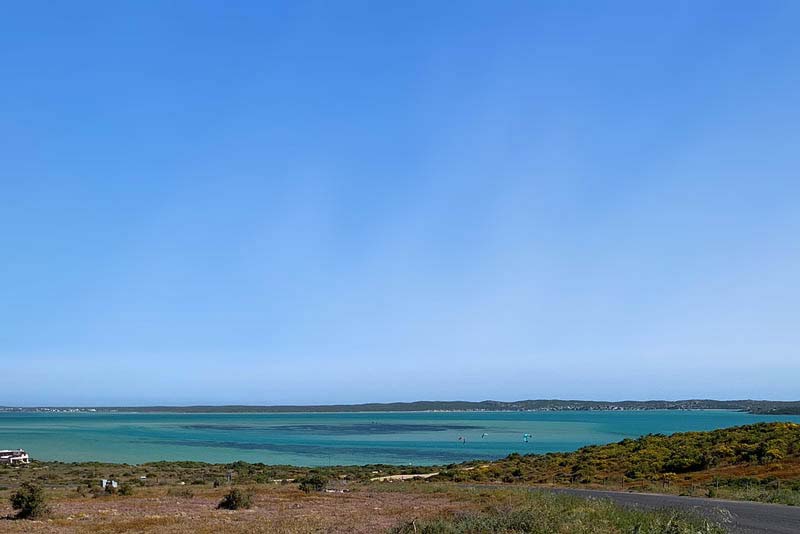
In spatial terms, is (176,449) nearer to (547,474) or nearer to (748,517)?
(547,474)

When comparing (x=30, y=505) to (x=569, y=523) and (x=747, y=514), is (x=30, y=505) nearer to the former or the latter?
(x=569, y=523)

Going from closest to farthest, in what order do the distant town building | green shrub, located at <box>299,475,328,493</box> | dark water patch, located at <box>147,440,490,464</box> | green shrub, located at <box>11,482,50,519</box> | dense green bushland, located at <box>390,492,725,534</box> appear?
dense green bushland, located at <box>390,492,725,534</box> < green shrub, located at <box>11,482,50,519</box> < green shrub, located at <box>299,475,328,493</box> < the distant town building < dark water patch, located at <box>147,440,490,464</box>

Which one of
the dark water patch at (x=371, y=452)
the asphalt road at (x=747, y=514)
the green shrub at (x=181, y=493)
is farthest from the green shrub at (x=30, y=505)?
the dark water patch at (x=371, y=452)

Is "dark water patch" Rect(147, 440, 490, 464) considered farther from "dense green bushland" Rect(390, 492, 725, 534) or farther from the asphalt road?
"dense green bushland" Rect(390, 492, 725, 534)

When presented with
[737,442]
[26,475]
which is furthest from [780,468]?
[26,475]

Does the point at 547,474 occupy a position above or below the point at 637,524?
below

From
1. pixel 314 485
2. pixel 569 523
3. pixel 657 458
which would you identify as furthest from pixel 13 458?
pixel 569 523

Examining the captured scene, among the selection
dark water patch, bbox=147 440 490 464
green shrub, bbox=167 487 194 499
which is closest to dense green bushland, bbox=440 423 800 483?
green shrub, bbox=167 487 194 499

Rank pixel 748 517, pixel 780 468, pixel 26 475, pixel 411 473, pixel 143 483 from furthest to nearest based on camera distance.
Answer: pixel 411 473 < pixel 26 475 < pixel 143 483 < pixel 780 468 < pixel 748 517

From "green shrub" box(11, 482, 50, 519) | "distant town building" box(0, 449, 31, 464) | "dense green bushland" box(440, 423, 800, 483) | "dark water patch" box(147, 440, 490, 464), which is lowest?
"dark water patch" box(147, 440, 490, 464)

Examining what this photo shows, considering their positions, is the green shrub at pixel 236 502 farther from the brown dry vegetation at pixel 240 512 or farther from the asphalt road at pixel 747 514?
the asphalt road at pixel 747 514

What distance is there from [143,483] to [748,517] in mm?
36133

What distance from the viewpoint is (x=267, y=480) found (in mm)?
49531

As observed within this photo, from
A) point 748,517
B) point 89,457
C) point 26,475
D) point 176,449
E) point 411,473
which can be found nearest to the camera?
point 748,517
